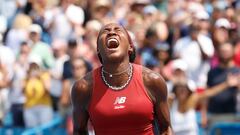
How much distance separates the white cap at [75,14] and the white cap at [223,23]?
7.56ft

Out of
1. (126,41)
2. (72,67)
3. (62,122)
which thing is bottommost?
(62,122)

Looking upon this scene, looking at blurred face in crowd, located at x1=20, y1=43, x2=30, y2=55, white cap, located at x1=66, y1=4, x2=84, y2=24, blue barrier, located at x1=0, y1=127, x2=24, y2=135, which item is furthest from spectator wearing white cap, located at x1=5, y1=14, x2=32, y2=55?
blue barrier, located at x1=0, y1=127, x2=24, y2=135

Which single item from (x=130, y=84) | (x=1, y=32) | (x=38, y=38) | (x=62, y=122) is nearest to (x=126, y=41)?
(x=130, y=84)

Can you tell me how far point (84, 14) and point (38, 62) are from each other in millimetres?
2217

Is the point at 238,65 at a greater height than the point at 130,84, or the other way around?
the point at 130,84

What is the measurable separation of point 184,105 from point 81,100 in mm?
4392

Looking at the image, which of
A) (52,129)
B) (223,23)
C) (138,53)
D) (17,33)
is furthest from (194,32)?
(17,33)

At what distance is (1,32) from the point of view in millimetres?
13383

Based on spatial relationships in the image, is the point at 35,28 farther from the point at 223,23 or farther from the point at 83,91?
the point at 83,91

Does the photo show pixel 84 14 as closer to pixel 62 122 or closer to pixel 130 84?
pixel 62 122

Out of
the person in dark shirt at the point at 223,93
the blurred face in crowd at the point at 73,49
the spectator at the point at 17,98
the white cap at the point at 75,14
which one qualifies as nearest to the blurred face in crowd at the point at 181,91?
the person in dark shirt at the point at 223,93

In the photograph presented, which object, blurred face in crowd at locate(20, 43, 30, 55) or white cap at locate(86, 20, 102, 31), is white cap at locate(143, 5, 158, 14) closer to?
white cap at locate(86, 20, 102, 31)

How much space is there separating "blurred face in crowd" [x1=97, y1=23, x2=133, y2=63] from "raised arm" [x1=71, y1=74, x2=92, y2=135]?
0.23 m

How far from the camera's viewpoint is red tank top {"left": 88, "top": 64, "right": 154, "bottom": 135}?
19.0 feet
